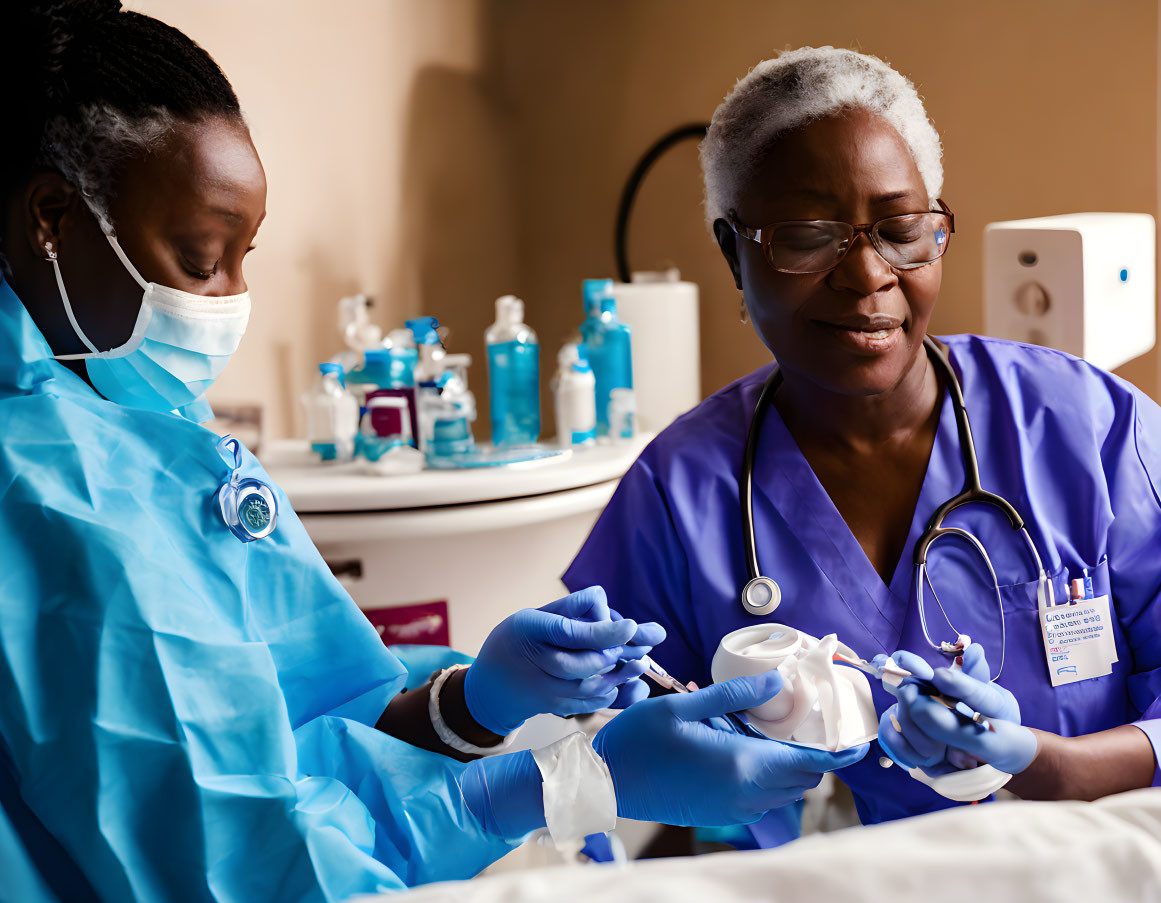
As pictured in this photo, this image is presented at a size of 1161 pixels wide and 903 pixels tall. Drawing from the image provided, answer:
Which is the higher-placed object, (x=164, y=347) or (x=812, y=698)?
(x=164, y=347)

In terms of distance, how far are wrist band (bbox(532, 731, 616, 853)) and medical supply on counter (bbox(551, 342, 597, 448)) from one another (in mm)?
1365

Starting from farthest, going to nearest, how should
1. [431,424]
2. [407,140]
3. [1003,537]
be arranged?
[407,140], [431,424], [1003,537]

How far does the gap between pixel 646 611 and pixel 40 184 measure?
764mm

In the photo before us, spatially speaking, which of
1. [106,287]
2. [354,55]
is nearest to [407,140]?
[354,55]

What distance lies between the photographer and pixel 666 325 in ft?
8.96

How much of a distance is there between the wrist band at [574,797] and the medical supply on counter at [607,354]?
4.83ft

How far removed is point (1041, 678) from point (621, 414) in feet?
4.42

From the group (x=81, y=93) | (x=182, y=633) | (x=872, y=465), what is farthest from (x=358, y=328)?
(x=182, y=633)

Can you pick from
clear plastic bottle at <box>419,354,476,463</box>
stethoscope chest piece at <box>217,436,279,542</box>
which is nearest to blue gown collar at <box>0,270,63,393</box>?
stethoscope chest piece at <box>217,436,279,542</box>

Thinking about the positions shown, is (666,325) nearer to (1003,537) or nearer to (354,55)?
(354,55)

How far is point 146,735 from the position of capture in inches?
29.6

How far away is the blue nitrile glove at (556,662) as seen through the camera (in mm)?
978

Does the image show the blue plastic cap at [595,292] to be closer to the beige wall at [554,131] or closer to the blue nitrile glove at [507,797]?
the beige wall at [554,131]

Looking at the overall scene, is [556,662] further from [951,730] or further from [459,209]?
[459,209]
